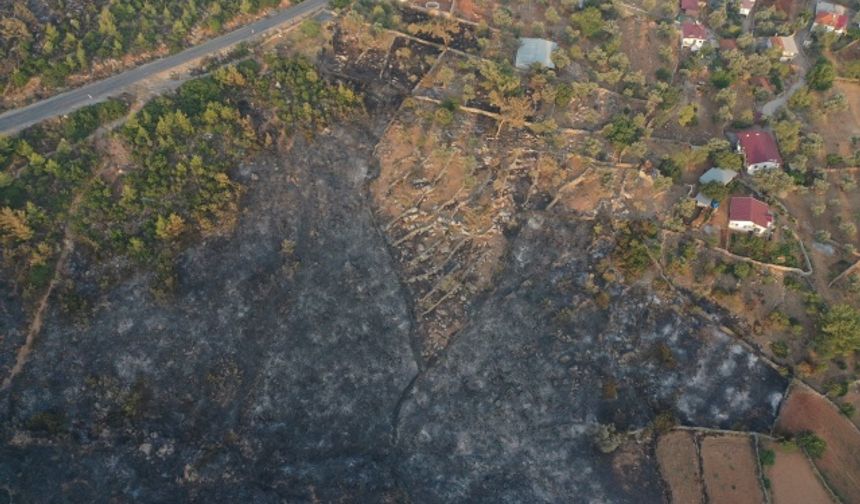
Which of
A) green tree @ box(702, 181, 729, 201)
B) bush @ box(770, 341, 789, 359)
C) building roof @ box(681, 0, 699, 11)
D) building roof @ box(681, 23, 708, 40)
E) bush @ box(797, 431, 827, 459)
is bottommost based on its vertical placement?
bush @ box(797, 431, 827, 459)

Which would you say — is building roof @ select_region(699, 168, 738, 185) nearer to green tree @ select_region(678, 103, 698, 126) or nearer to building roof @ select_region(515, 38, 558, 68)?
green tree @ select_region(678, 103, 698, 126)

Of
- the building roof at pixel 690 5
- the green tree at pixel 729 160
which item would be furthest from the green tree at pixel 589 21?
the green tree at pixel 729 160

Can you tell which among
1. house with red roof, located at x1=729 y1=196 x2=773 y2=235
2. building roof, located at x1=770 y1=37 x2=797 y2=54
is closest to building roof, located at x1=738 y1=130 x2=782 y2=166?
house with red roof, located at x1=729 y1=196 x2=773 y2=235

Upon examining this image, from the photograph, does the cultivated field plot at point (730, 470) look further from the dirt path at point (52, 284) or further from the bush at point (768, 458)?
the dirt path at point (52, 284)

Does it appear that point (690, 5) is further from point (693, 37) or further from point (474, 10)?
point (474, 10)

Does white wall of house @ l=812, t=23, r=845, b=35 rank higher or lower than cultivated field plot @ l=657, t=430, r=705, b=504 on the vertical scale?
higher

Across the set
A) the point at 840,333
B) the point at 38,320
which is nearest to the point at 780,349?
the point at 840,333
